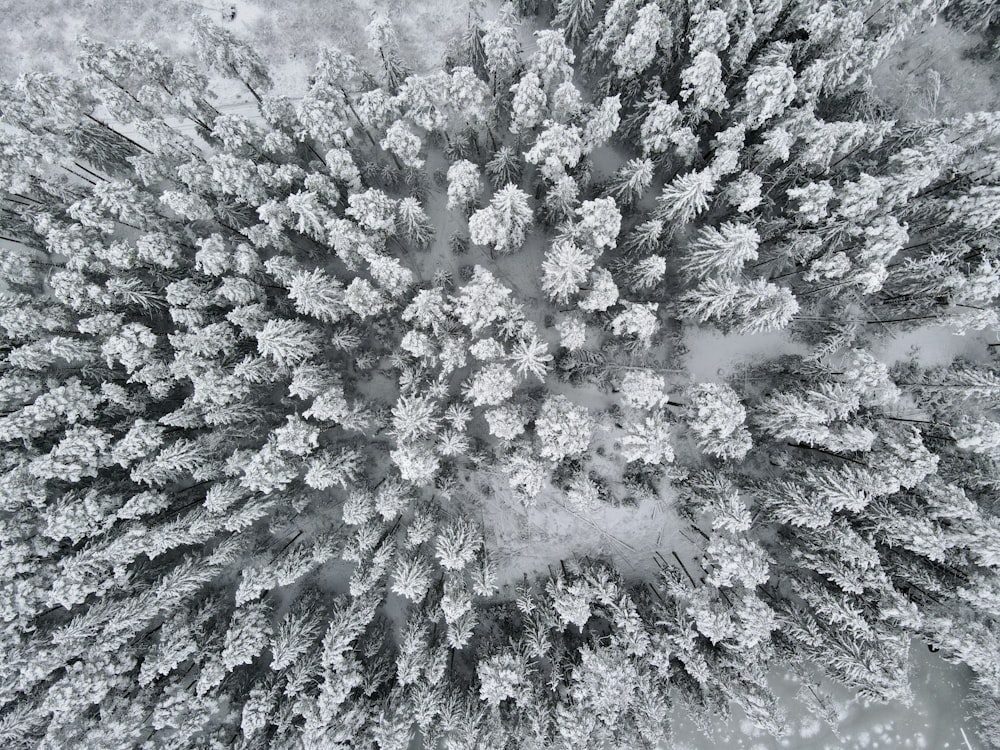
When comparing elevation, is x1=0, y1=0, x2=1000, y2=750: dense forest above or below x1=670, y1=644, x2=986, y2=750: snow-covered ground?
above

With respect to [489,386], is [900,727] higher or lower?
lower

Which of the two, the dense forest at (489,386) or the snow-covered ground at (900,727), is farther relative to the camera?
the snow-covered ground at (900,727)

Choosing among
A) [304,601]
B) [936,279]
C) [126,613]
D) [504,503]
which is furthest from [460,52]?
[126,613]

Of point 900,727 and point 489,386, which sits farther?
point 900,727

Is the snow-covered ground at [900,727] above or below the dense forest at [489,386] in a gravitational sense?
below

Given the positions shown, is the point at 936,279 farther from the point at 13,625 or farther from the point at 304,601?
the point at 13,625

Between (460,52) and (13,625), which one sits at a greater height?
(460,52)

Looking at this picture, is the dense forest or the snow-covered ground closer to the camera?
the dense forest

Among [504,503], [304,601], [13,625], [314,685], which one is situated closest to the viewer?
[13,625]
